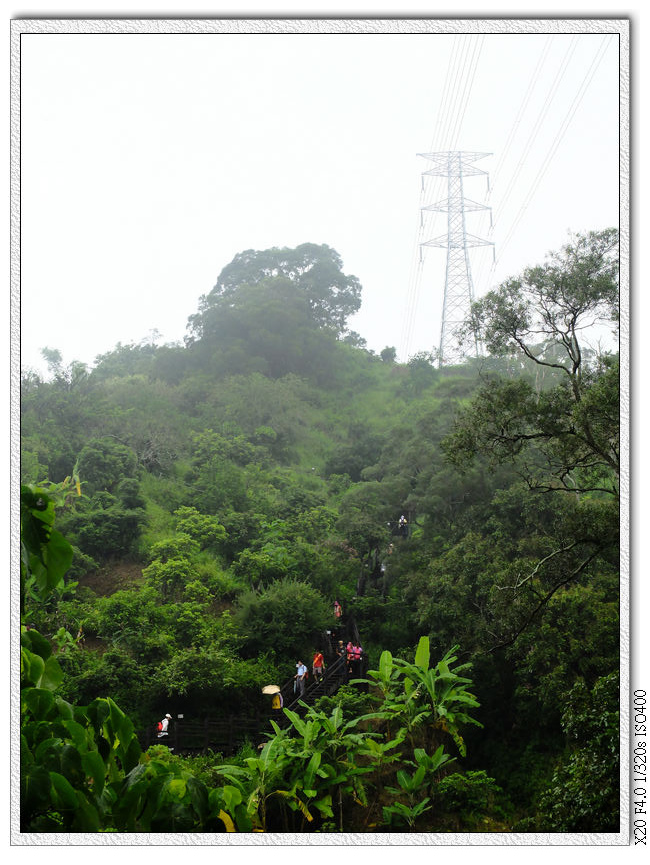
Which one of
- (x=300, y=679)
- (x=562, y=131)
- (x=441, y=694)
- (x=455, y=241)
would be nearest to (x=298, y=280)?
(x=455, y=241)

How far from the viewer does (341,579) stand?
10.5 metres

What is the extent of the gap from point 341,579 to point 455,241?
5.41m

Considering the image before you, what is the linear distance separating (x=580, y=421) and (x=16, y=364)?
168 inches

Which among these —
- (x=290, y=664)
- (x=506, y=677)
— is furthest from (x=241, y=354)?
(x=506, y=677)

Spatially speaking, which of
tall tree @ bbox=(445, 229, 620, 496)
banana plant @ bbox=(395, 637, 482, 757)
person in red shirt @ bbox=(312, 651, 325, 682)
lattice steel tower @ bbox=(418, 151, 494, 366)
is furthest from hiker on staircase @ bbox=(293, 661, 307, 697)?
lattice steel tower @ bbox=(418, 151, 494, 366)

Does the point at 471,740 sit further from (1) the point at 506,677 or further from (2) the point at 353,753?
(2) the point at 353,753

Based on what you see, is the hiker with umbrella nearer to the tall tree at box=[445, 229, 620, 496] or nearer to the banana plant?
the banana plant

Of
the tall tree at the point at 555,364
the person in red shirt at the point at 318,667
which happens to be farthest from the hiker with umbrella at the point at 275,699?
the tall tree at the point at 555,364

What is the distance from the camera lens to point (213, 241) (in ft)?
38.2

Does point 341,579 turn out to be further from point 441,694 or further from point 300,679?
point 441,694

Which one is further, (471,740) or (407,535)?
(407,535)

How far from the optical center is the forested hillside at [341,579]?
4145 millimetres

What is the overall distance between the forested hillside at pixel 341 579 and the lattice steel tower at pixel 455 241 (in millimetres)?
1052

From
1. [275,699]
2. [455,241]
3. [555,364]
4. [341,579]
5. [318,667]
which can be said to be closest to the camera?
[555,364]
